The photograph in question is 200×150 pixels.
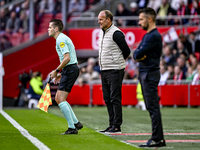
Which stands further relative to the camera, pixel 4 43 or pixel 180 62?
pixel 4 43

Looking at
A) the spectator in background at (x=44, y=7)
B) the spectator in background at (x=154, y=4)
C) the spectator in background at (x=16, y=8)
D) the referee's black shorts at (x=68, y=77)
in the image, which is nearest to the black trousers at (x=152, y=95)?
the referee's black shorts at (x=68, y=77)

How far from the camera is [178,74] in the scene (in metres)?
18.7

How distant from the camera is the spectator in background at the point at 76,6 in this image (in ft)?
75.1

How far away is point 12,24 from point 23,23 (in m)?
0.74

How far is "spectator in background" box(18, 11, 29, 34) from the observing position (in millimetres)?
20203

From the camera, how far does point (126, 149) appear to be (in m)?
6.12

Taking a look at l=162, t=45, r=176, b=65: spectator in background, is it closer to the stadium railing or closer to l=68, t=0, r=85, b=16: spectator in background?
the stadium railing

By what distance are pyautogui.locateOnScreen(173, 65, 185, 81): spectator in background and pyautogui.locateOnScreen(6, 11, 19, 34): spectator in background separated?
6.87 metres

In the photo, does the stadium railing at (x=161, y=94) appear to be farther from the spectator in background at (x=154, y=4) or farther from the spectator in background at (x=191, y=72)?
the spectator in background at (x=154, y=4)

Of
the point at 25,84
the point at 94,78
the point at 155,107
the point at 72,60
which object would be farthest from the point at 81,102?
the point at 155,107

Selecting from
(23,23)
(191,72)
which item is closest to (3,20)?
(23,23)

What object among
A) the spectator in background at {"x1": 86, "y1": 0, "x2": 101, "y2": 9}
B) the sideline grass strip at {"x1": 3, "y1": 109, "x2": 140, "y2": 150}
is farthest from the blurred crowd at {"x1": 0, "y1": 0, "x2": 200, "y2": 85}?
the sideline grass strip at {"x1": 3, "y1": 109, "x2": 140, "y2": 150}

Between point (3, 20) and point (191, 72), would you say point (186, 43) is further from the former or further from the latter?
point (3, 20)

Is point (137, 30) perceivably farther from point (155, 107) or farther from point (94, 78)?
point (155, 107)
